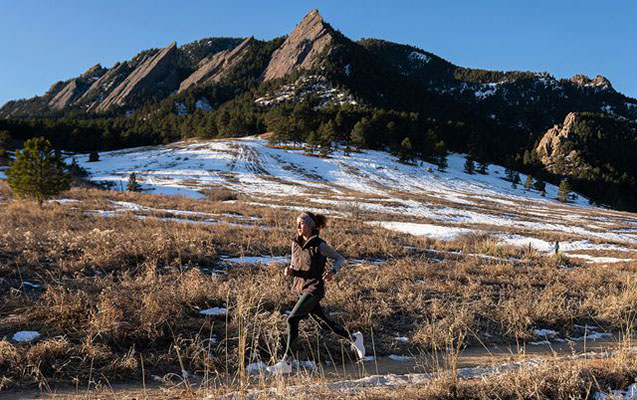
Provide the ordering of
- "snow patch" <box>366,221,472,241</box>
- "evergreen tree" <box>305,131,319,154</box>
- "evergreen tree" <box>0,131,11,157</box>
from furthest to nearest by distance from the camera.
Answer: "evergreen tree" <box>305,131,319,154</box> < "evergreen tree" <box>0,131,11,157</box> < "snow patch" <box>366,221,472,241</box>

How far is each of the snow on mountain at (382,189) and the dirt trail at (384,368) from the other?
1494 centimetres

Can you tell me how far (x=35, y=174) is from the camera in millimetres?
21266

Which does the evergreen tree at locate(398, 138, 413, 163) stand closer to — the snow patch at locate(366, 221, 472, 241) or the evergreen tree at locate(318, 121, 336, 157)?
the evergreen tree at locate(318, 121, 336, 157)

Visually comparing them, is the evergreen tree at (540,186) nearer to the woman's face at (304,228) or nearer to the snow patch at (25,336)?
the woman's face at (304,228)

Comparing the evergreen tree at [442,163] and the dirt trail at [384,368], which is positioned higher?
the evergreen tree at [442,163]

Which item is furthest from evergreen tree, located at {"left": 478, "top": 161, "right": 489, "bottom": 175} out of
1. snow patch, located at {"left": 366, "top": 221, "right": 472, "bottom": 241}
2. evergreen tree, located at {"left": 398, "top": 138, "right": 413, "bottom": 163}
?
snow patch, located at {"left": 366, "top": 221, "right": 472, "bottom": 241}

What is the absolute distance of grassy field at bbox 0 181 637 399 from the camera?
155 inches

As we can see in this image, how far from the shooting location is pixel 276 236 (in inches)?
574

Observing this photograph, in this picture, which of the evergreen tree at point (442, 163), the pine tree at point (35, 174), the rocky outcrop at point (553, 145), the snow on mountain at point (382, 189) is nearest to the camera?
the pine tree at point (35, 174)

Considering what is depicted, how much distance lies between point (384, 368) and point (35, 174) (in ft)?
80.3

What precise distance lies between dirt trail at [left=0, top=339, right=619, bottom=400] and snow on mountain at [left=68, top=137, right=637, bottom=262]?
49.0ft

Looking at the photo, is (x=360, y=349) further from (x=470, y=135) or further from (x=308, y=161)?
(x=470, y=135)

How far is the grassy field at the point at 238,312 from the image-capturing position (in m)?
3.93

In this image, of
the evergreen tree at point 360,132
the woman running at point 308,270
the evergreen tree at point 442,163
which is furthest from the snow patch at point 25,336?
the evergreen tree at point 360,132
